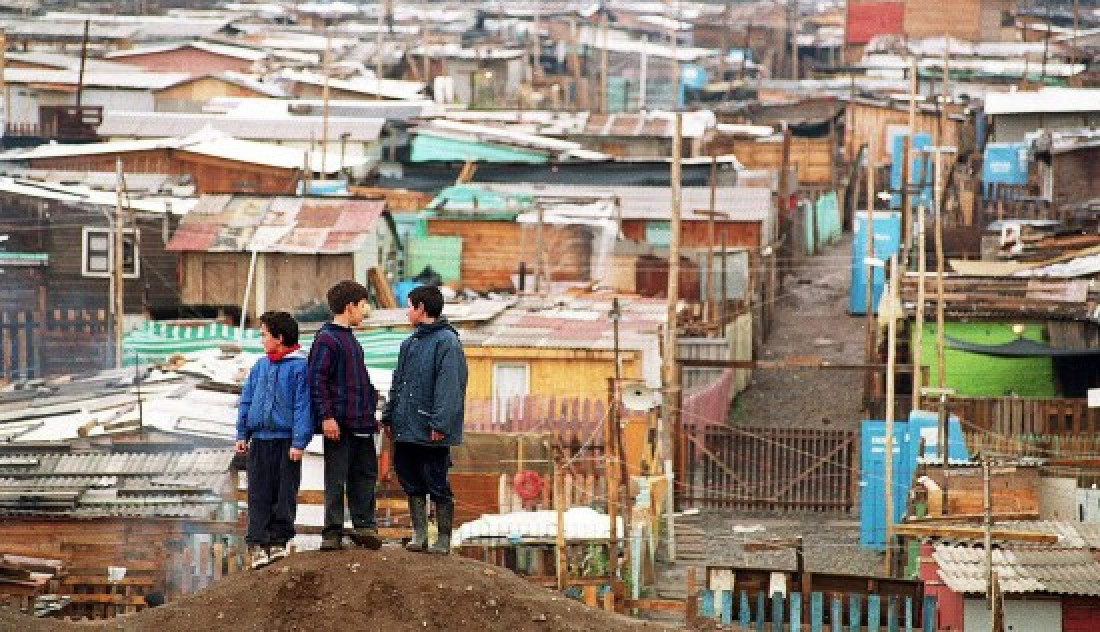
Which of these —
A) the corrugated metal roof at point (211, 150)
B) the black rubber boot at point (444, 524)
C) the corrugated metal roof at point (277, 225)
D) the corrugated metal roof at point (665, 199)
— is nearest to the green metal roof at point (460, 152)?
the corrugated metal roof at point (211, 150)

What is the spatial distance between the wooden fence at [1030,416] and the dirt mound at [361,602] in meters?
15.1

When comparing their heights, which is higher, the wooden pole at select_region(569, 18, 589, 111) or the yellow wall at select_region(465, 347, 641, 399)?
the wooden pole at select_region(569, 18, 589, 111)

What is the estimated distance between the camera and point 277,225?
36.4 m

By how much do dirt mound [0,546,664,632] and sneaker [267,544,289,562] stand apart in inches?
6.0

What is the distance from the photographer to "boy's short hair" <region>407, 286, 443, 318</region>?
12.3 m

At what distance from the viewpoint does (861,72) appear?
221 ft

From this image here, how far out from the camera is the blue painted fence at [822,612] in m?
17.0

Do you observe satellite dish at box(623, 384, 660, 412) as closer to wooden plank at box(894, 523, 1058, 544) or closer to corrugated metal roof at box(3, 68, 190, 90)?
wooden plank at box(894, 523, 1058, 544)

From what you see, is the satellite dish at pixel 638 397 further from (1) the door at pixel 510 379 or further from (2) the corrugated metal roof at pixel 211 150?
(2) the corrugated metal roof at pixel 211 150

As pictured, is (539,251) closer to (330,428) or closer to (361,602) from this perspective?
(330,428)

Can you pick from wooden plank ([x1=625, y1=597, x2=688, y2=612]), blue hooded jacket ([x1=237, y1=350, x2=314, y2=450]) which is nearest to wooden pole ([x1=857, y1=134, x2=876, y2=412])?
wooden plank ([x1=625, y1=597, x2=688, y2=612])

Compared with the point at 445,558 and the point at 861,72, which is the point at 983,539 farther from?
the point at 861,72

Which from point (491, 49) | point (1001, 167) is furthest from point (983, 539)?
point (491, 49)

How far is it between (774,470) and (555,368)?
283cm
